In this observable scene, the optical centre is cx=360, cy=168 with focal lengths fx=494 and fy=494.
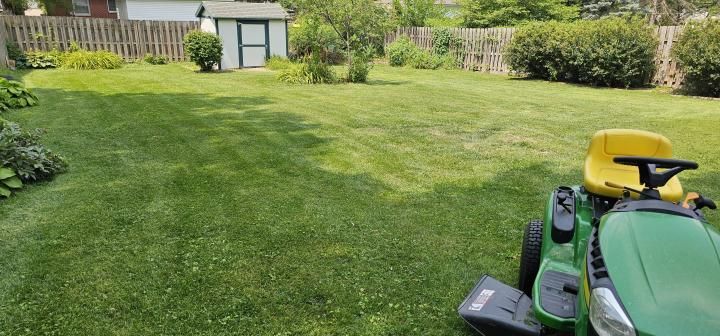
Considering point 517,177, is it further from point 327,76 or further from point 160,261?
point 327,76

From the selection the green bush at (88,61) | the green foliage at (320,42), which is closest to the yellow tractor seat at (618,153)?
the green bush at (88,61)

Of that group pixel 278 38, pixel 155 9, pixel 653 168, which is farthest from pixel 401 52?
pixel 653 168

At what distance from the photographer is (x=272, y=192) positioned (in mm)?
4609

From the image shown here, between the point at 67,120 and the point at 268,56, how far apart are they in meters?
11.3

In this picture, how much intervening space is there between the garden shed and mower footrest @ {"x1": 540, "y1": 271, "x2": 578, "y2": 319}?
53.1 ft

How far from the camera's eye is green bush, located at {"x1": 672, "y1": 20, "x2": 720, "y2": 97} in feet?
35.4

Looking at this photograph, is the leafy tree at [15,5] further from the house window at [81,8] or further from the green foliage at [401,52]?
the green foliage at [401,52]

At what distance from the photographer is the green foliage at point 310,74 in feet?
42.4

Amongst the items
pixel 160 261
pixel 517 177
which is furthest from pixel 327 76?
pixel 160 261

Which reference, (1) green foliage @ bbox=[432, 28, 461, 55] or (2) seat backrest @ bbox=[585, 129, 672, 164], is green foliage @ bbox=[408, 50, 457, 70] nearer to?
(1) green foliage @ bbox=[432, 28, 461, 55]

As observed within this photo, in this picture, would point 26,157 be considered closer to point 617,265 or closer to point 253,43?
point 617,265

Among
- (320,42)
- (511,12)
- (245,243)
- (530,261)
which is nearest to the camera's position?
(530,261)

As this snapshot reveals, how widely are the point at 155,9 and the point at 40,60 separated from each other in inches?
344

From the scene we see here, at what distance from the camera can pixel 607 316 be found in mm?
1579
